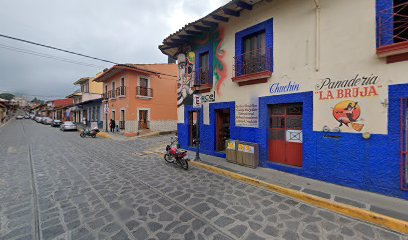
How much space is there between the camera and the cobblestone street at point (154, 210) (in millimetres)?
3275

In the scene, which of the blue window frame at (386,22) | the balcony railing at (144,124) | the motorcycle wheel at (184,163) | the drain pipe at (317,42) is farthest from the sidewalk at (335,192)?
the balcony railing at (144,124)

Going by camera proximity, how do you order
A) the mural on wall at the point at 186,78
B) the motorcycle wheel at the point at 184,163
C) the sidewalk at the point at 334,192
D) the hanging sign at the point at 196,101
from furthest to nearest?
1. the mural on wall at the point at 186,78
2. the hanging sign at the point at 196,101
3. the motorcycle wheel at the point at 184,163
4. the sidewalk at the point at 334,192

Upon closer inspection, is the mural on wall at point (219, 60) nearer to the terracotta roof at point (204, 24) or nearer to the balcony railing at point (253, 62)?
the terracotta roof at point (204, 24)

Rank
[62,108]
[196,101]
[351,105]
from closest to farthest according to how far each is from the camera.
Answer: [351,105] < [196,101] < [62,108]

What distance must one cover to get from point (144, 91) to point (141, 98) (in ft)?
2.68

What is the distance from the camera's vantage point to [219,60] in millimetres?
8633

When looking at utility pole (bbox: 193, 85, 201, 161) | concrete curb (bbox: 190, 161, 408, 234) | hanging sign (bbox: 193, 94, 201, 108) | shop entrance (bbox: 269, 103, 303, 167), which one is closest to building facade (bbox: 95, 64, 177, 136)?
utility pole (bbox: 193, 85, 201, 161)

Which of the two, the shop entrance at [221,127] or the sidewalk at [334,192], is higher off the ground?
the shop entrance at [221,127]

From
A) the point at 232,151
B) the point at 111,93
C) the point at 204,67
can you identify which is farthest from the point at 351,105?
the point at 111,93

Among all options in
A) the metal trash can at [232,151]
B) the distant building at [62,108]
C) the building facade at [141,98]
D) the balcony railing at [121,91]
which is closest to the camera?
the metal trash can at [232,151]

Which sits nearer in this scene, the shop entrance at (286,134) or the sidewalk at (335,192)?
the sidewalk at (335,192)

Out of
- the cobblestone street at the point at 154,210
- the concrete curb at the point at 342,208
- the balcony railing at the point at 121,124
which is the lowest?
the cobblestone street at the point at 154,210

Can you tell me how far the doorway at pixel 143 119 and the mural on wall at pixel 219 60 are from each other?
12313 mm

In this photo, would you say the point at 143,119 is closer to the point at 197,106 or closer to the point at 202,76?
the point at 202,76
